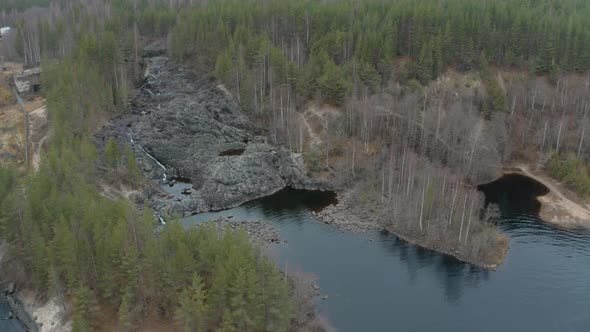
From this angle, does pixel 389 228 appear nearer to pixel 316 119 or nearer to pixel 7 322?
pixel 316 119

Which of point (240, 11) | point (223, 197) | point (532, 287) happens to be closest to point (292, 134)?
point (223, 197)

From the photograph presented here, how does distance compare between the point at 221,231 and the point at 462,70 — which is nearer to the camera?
the point at 221,231

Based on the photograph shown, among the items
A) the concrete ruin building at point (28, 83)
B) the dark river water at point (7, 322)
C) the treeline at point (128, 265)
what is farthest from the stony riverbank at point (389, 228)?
the concrete ruin building at point (28, 83)

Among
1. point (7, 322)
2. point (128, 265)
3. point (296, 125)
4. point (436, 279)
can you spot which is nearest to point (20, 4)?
point (296, 125)

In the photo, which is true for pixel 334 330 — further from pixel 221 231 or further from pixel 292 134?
pixel 292 134

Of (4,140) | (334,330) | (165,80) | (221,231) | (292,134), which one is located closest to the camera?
(334,330)

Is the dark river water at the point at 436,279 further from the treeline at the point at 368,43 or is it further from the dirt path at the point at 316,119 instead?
the treeline at the point at 368,43

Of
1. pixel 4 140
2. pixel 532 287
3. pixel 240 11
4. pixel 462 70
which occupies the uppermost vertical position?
pixel 240 11
